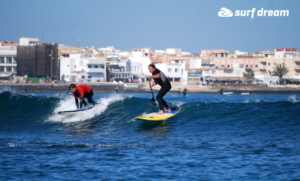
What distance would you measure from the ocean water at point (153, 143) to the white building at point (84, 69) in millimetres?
75050

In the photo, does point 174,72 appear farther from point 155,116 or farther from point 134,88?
point 155,116

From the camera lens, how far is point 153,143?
10.6 metres

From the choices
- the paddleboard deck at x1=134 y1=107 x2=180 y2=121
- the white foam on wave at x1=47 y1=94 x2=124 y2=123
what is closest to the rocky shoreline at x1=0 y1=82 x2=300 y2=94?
the white foam on wave at x1=47 y1=94 x2=124 y2=123

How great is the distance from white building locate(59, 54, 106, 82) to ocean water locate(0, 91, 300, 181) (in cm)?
7505

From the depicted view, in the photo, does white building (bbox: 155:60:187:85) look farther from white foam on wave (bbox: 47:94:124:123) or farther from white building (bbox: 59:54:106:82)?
white foam on wave (bbox: 47:94:124:123)

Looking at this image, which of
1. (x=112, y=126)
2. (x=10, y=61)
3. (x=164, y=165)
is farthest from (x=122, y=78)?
(x=164, y=165)

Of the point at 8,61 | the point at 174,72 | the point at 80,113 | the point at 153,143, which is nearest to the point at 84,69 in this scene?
the point at 8,61

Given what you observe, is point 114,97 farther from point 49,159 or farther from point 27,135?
point 49,159

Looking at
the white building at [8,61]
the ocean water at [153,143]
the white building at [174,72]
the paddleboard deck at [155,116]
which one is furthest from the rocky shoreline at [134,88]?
the paddleboard deck at [155,116]

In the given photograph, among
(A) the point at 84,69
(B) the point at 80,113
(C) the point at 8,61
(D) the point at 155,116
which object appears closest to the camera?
(D) the point at 155,116

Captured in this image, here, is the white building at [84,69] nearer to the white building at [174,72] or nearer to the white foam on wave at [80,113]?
the white building at [174,72]

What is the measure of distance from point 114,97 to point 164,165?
35.6 ft

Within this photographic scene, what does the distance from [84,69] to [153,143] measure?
85.1 meters

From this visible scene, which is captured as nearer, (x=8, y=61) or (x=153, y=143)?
(x=153, y=143)
